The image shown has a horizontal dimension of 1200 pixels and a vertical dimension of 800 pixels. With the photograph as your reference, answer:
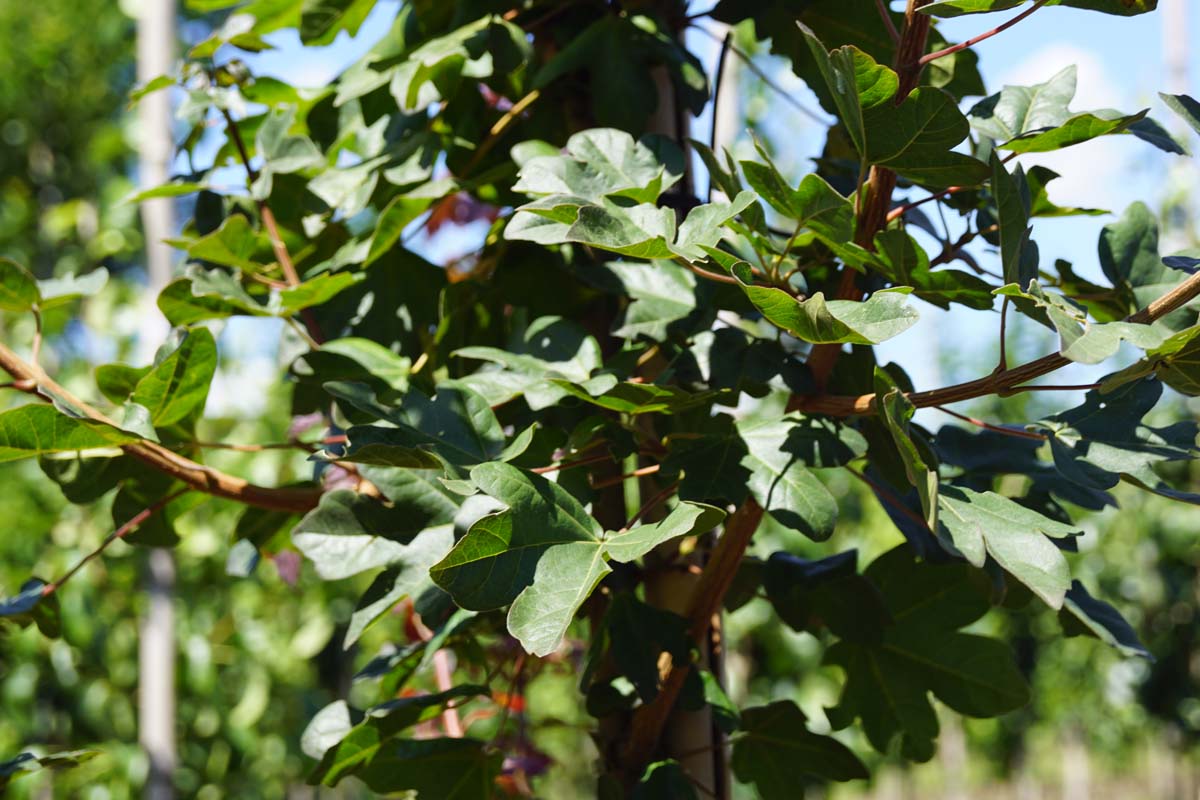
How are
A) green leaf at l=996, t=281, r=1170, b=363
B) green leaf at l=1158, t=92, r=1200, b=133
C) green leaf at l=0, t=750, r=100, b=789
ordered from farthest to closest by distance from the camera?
1. green leaf at l=0, t=750, r=100, b=789
2. green leaf at l=1158, t=92, r=1200, b=133
3. green leaf at l=996, t=281, r=1170, b=363

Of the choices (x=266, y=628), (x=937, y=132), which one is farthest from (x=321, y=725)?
(x=266, y=628)

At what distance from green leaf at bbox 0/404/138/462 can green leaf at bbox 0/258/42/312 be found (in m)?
0.17

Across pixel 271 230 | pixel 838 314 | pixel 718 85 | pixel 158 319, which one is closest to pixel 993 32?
pixel 838 314

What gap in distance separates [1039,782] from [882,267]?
598 inches

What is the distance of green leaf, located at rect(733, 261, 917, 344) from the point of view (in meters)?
0.47

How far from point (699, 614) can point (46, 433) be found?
436mm

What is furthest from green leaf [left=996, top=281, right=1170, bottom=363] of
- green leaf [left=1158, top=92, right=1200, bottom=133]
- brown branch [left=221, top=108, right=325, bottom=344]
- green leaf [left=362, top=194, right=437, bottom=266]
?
brown branch [left=221, top=108, right=325, bottom=344]

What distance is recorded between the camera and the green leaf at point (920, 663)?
0.77 m

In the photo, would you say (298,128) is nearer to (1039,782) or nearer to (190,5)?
(190,5)

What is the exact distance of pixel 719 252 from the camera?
509mm

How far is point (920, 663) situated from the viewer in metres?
0.79

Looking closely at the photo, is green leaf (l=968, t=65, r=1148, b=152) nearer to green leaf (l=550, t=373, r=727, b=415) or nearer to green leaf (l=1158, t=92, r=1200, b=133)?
green leaf (l=1158, t=92, r=1200, b=133)

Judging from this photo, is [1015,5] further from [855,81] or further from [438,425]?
[438,425]

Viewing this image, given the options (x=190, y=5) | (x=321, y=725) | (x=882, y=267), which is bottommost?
(x=321, y=725)
